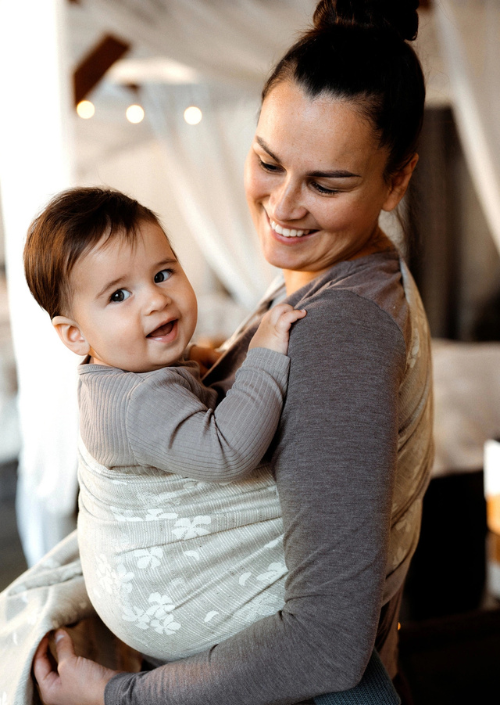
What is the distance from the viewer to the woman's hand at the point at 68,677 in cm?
96

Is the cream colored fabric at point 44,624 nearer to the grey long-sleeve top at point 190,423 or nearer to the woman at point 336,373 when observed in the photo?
the woman at point 336,373

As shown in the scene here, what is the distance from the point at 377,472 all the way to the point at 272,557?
234 mm

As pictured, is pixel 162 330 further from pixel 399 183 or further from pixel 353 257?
pixel 399 183

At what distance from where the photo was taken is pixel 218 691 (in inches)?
33.9

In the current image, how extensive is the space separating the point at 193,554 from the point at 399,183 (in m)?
0.69

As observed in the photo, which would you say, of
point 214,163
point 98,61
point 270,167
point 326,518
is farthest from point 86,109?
point 326,518

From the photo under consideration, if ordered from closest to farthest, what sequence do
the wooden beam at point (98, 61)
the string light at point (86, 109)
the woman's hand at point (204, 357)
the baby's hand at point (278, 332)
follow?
the baby's hand at point (278, 332) → the woman's hand at point (204, 357) → the wooden beam at point (98, 61) → the string light at point (86, 109)

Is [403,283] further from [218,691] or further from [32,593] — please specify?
[32,593]

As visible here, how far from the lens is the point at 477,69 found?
12.0 ft

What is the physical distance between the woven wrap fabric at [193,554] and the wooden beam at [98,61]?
3.11m

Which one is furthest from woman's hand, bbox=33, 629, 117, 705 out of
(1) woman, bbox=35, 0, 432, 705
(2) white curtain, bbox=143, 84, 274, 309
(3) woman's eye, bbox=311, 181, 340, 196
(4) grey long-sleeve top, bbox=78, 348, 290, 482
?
(2) white curtain, bbox=143, 84, 274, 309

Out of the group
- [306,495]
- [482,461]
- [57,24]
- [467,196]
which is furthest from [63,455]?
[467,196]

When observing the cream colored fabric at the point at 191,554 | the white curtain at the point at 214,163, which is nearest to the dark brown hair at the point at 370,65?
the cream colored fabric at the point at 191,554

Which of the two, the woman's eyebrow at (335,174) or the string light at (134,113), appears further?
the string light at (134,113)
